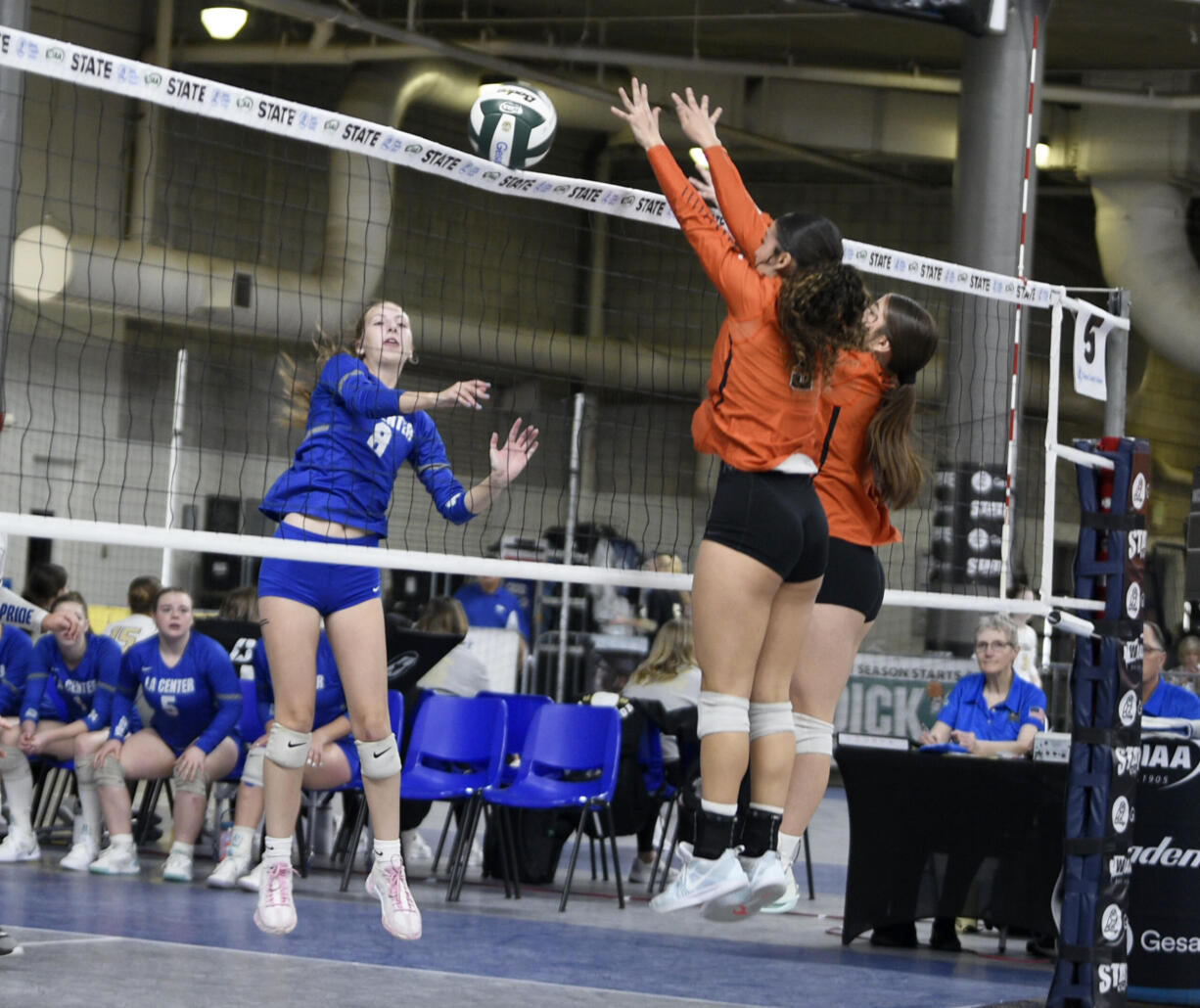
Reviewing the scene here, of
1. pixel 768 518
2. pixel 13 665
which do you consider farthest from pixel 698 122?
pixel 13 665

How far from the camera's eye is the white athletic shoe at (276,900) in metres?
4.75

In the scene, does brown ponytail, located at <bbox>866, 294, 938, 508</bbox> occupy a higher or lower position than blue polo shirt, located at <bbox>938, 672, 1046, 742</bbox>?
higher

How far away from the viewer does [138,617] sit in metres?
9.95

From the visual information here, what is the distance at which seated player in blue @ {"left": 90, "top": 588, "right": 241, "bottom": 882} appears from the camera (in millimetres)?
8172

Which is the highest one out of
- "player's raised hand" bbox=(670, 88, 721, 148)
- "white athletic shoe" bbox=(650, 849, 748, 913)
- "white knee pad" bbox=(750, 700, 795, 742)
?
"player's raised hand" bbox=(670, 88, 721, 148)

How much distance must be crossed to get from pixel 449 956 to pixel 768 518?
2.92 metres

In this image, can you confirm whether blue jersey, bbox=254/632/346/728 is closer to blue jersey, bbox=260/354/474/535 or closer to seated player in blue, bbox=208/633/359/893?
seated player in blue, bbox=208/633/359/893

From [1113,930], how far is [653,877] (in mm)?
3083

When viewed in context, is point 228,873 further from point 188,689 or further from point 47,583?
point 47,583

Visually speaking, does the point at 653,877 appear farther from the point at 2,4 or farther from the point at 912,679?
the point at 2,4

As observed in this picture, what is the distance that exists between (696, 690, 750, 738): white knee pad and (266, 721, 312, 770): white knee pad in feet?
3.73

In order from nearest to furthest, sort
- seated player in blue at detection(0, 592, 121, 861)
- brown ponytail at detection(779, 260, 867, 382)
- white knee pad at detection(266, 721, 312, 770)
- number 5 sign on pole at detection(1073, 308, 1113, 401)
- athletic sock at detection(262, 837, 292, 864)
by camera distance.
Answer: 1. brown ponytail at detection(779, 260, 867, 382)
2. white knee pad at detection(266, 721, 312, 770)
3. athletic sock at detection(262, 837, 292, 864)
4. number 5 sign on pole at detection(1073, 308, 1113, 401)
5. seated player in blue at detection(0, 592, 121, 861)

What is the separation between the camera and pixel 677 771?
336 inches

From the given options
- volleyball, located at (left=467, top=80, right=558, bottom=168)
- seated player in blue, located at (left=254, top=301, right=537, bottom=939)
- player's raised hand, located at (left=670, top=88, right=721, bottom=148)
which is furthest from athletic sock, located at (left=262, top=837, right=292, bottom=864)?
player's raised hand, located at (left=670, top=88, right=721, bottom=148)
